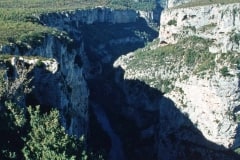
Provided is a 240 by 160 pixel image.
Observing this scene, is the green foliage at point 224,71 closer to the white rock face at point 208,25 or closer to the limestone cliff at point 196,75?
the limestone cliff at point 196,75

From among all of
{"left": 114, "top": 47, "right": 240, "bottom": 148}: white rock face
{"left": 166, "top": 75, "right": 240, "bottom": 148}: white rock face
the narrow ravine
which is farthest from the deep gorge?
{"left": 166, "top": 75, "right": 240, "bottom": 148}: white rock face

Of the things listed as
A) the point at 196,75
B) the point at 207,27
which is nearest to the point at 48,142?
the point at 196,75

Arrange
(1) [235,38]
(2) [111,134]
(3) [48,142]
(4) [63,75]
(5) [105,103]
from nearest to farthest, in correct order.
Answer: (3) [48,142] → (4) [63,75] → (1) [235,38] → (2) [111,134] → (5) [105,103]

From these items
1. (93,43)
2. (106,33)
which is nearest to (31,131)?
(93,43)

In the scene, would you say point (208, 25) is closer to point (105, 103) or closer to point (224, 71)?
point (224, 71)

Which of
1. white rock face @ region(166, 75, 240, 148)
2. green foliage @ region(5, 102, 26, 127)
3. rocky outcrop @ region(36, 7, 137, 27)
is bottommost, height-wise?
white rock face @ region(166, 75, 240, 148)

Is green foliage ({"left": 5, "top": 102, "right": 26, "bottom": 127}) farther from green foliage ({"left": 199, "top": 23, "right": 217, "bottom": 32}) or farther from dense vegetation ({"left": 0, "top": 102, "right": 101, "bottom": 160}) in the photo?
green foliage ({"left": 199, "top": 23, "right": 217, "bottom": 32})

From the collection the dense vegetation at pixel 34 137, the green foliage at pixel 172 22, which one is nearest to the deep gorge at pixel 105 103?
the dense vegetation at pixel 34 137
